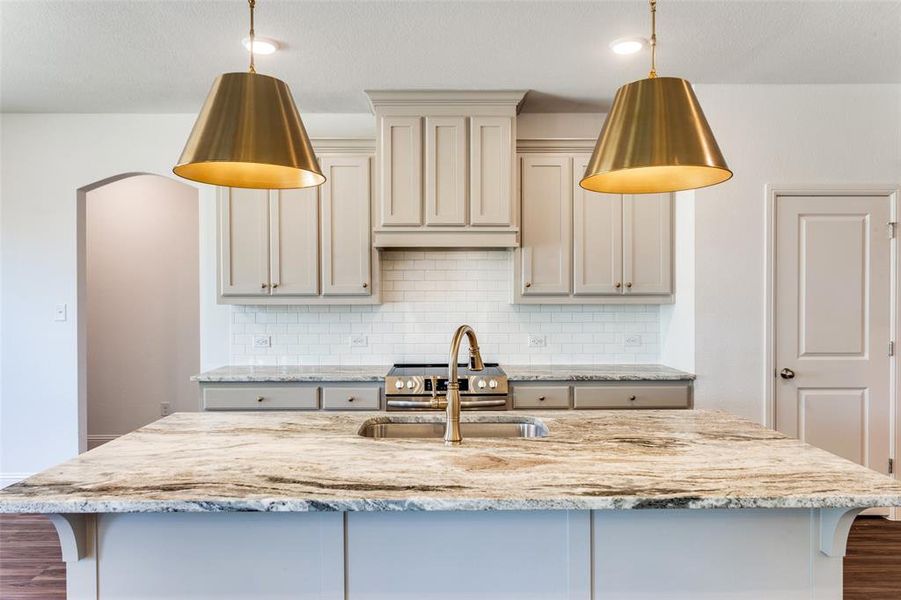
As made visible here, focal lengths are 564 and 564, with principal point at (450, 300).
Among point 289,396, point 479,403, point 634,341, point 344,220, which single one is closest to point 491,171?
point 344,220

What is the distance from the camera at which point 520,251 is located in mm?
3830

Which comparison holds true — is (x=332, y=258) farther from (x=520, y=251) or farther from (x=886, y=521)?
(x=886, y=521)

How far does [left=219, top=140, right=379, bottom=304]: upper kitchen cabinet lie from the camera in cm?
378

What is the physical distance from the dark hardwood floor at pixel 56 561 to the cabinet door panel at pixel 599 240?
2.00 meters

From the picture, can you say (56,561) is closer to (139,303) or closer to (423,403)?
(423,403)

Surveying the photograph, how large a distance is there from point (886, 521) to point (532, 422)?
2.97m

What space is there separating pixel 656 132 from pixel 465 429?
1217 mm

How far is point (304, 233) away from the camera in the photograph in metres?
3.79

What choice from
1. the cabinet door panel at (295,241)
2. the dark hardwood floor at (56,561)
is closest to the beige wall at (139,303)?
the dark hardwood floor at (56,561)

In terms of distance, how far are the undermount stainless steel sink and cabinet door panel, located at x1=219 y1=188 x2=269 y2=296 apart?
6.79ft

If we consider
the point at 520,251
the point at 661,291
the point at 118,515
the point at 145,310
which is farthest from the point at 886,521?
the point at 145,310

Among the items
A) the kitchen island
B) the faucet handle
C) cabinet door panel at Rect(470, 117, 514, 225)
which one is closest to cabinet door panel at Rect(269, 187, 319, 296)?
cabinet door panel at Rect(470, 117, 514, 225)

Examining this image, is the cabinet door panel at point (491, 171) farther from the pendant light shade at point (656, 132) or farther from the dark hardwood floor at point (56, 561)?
the dark hardwood floor at point (56, 561)

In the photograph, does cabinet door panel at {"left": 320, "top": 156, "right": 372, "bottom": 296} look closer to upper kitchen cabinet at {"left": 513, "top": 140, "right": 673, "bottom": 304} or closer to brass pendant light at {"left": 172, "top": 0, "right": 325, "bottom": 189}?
upper kitchen cabinet at {"left": 513, "top": 140, "right": 673, "bottom": 304}
